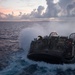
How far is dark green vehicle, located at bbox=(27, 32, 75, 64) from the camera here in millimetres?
37062

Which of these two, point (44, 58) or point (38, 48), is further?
point (38, 48)

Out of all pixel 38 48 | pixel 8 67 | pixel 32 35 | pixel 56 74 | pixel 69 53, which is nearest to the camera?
pixel 56 74

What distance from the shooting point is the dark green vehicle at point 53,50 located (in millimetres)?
37062

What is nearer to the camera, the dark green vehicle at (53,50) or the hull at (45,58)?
the hull at (45,58)

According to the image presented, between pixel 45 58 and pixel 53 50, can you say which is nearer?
pixel 45 58

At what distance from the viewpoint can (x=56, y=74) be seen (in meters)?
32.2

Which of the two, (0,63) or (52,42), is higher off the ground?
(52,42)

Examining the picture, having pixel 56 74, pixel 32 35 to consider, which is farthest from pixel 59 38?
pixel 32 35

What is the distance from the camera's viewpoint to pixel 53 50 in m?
39.6

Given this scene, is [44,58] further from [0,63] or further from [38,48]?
[0,63]

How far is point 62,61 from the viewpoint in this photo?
3656cm

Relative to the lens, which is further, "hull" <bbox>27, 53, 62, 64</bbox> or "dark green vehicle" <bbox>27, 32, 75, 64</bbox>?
"dark green vehicle" <bbox>27, 32, 75, 64</bbox>

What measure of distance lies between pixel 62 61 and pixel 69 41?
5769 mm

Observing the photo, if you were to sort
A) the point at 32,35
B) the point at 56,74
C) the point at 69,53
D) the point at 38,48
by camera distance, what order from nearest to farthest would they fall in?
the point at 56,74
the point at 69,53
the point at 38,48
the point at 32,35
